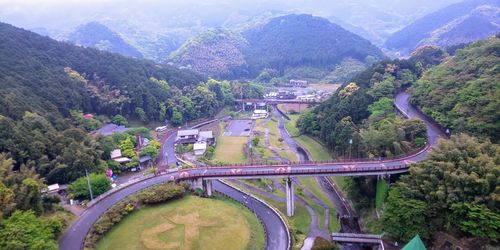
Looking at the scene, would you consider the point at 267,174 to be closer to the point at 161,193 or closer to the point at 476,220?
the point at 161,193

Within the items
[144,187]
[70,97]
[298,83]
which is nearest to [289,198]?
[144,187]

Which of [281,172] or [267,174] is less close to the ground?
[281,172]

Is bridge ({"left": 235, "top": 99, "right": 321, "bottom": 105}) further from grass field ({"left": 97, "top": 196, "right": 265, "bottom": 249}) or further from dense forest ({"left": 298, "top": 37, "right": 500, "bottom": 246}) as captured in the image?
grass field ({"left": 97, "top": 196, "right": 265, "bottom": 249})

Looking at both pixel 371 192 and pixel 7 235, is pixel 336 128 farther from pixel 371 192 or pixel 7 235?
pixel 7 235

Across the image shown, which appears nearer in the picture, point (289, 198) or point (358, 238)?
point (358, 238)

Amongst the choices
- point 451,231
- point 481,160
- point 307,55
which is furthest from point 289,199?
point 307,55

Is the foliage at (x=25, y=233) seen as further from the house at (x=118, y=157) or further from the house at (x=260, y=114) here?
the house at (x=260, y=114)

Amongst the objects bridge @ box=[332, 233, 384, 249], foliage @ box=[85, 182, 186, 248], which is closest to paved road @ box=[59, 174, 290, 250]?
foliage @ box=[85, 182, 186, 248]

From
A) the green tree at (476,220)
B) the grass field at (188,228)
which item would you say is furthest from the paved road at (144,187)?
the green tree at (476,220)
